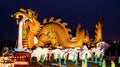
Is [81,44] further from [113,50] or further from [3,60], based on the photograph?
[3,60]

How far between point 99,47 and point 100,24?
5.12 feet

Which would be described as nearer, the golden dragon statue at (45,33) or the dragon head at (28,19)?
the dragon head at (28,19)

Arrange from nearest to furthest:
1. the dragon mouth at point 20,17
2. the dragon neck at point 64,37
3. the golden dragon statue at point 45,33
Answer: the dragon mouth at point 20,17 < the golden dragon statue at point 45,33 < the dragon neck at point 64,37

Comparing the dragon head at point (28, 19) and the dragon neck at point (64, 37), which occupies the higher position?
the dragon head at point (28, 19)

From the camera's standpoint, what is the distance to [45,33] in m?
17.3

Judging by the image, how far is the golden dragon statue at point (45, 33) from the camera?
15.5m

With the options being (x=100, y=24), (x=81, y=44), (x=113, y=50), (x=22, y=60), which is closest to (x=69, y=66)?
(x=22, y=60)

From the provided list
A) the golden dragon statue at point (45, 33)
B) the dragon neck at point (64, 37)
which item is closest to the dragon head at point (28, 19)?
the golden dragon statue at point (45, 33)

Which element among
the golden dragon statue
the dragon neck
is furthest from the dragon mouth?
the dragon neck

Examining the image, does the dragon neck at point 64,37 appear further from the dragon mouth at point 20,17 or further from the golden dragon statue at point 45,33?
the dragon mouth at point 20,17

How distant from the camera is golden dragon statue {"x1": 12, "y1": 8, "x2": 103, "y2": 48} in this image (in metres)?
15.5

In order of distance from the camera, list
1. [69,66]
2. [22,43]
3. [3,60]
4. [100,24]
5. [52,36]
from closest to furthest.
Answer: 1. [3,60]
2. [69,66]
3. [22,43]
4. [52,36]
5. [100,24]

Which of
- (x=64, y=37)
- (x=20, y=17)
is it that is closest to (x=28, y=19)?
(x=20, y=17)

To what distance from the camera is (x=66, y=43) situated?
1783cm
